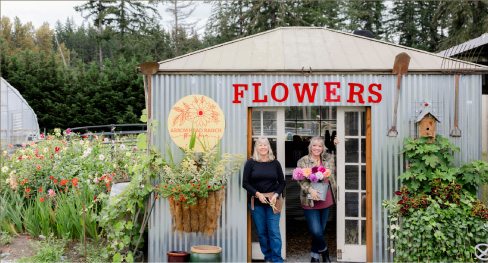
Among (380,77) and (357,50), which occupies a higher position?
(357,50)

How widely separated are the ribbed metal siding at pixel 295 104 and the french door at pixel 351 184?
21 cm

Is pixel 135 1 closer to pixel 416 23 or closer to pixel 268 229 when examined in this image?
pixel 416 23

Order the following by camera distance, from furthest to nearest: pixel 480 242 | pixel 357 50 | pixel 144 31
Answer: pixel 144 31 → pixel 357 50 → pixel 480 242

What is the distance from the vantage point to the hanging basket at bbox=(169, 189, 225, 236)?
5.64 meters

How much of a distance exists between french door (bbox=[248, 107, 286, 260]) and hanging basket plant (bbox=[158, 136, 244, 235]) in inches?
19.6

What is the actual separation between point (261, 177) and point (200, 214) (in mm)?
962

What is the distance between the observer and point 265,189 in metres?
5.52

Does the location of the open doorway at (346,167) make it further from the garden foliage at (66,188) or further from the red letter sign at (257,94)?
the garden foliage at (66,188)

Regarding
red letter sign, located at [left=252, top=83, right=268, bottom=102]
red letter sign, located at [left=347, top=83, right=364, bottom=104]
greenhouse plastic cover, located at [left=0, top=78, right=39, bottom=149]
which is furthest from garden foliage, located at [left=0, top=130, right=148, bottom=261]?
greenhouse plastic cover, located at [left=0, top=78, right=39, bottom=149]

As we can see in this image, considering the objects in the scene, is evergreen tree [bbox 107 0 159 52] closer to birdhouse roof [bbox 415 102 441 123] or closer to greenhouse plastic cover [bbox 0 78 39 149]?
greenhouse plastic cover [bbox 0 78 39 149]

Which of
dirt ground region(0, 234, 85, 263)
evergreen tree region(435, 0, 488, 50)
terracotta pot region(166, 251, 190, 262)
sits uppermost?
evergreen tree region(435, 0, 488, 50)

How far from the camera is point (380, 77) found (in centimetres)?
580

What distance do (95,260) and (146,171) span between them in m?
1.37

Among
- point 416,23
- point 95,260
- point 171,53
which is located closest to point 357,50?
point 95,260
